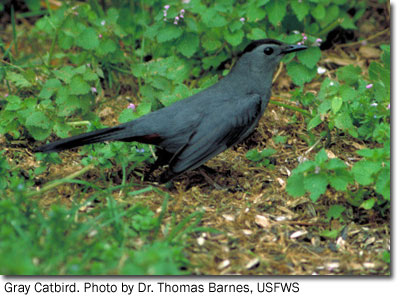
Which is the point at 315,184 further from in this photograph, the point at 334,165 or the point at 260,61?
the point at 260,61

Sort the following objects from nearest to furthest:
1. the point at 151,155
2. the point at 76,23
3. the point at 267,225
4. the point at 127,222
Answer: the point at 127,222 → the point at 267,225 → the point at 151,155 → the point at 76,23

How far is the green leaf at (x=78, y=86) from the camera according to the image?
467cm

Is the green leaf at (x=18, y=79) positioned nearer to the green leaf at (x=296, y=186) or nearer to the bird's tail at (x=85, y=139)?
the bird's tail at (x=85, y=139)

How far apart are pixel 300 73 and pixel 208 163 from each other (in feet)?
4.09

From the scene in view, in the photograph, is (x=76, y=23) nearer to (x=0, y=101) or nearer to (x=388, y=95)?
(x=0, y=101)

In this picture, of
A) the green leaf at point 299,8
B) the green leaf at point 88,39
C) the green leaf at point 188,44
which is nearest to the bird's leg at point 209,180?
the green leaf at point 188,44

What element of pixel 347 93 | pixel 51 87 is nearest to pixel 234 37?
pixel 347 93

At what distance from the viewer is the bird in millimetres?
3904

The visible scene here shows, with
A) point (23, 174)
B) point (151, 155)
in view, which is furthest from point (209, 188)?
point (23, 174)

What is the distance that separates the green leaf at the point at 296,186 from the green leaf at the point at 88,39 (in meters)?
2.48

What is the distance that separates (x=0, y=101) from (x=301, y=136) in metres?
2.86

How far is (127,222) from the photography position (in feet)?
11.1

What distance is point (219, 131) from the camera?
4.04 m

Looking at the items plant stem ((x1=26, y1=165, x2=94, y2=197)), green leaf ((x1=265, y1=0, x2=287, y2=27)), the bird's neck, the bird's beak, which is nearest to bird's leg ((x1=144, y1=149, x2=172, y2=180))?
plant stem ((x1=26, y1=165, x2=94, y2=197))
